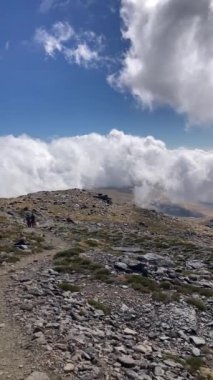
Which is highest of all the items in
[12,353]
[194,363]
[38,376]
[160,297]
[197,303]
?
[160,297]

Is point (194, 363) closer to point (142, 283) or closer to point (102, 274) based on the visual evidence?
point (142, 283)

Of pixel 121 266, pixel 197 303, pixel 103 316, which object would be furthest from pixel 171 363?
pixel 121 266

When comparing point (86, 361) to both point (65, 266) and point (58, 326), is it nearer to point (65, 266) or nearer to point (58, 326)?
point (58, 326)

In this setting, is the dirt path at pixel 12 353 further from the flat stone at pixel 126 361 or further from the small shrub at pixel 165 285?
the small shrub at pixel 165 285

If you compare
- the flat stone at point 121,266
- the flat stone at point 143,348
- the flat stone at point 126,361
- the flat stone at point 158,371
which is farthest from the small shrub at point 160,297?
the flat stone at point 126,361

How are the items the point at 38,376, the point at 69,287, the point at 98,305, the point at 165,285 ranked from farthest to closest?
1. the point at 165,285
2. the point at 69,287
3. the point at 98,305
4. the point at 38,376

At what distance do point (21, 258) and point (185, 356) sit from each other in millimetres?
23124

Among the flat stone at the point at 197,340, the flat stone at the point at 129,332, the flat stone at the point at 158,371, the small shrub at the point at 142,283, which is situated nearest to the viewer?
the flat stone at the point at 158,371

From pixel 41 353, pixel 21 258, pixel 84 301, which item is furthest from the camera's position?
pixel 21 258

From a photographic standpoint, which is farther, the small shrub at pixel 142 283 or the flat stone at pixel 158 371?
the small shrub at pixel 142 283

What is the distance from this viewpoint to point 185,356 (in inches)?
778

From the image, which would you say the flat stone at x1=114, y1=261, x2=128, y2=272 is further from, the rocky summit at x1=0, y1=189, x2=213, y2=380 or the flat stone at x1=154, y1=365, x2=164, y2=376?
the flat stone at x1=154, y1=365, x2=164, y2=376

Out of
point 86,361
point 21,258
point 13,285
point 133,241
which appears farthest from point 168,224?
point 86,361

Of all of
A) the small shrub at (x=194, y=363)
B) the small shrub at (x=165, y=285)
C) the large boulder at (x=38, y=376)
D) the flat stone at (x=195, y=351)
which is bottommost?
the small shrub at (x=194, y=363)
